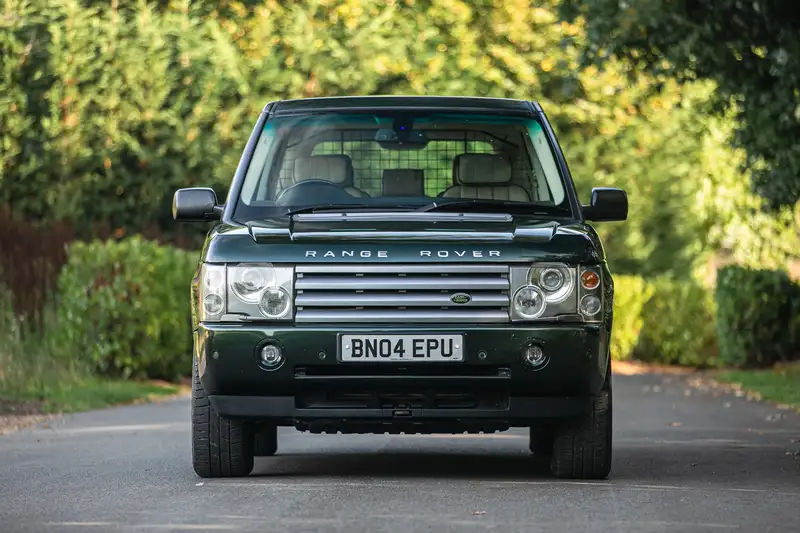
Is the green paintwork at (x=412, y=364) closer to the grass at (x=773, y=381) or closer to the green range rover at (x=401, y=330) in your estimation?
the green range rover at (x=401, y=330)

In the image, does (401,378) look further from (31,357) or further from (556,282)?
(31,357)

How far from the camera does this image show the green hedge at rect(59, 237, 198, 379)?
19.2 meters

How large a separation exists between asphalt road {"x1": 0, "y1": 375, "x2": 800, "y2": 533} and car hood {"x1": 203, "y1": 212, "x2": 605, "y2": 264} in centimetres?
116

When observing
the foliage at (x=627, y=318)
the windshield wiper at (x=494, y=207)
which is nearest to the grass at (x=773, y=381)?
the foliage at (x=627, y=318)

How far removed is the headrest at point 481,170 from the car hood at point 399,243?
1.10 metres

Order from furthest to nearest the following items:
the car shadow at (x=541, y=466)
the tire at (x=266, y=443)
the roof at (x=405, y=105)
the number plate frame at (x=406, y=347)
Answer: the tire at (x=266, y=443) → the roof at (x=405, y=105) → the car shadow at (x=541, y=466) → the number plate frame at (x=406, y=347)

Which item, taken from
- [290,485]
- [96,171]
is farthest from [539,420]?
[96,171]

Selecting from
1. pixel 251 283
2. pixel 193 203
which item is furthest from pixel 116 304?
pixel 251 283

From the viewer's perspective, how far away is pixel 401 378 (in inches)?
341

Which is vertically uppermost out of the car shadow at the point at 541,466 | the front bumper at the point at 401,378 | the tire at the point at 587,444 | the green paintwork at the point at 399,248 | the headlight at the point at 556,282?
the green paintwork at the point at 399,248

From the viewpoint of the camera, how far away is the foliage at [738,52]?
58.5ft

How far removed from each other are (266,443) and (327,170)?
199 cm

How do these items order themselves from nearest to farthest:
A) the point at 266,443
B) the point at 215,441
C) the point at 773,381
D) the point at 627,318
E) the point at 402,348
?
1. the point at 402,348
2. the point at 215,441
3. the point at 266,443
4. the point at 773,381
5. the point at 627,318

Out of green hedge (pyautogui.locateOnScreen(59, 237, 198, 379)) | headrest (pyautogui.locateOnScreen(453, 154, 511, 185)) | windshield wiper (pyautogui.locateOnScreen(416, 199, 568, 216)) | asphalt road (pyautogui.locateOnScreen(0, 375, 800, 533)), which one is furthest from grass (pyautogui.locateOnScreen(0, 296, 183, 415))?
windshield wiper (pyautogui.locateOnScreen(416, 199, 568, 216))
